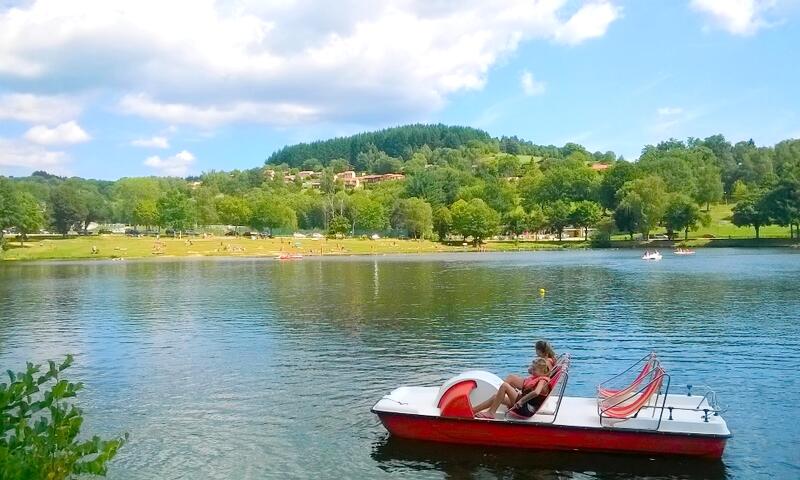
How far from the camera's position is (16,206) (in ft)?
538

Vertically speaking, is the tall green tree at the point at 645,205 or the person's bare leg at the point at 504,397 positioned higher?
the tall green tree at the point at 645,205

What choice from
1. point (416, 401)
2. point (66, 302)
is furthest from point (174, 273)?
point (416, 401)

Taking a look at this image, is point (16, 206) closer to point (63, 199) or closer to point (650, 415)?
point (63, 199)

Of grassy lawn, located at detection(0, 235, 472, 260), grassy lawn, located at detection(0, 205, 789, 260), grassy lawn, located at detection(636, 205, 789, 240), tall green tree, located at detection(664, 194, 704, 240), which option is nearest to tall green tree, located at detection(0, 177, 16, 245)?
grassy lawn, located at detection(0, 205, 789, 260)

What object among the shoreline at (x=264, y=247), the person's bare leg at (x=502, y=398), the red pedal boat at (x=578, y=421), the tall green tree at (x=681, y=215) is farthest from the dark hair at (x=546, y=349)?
the tall green tree at (x=681, y=215)

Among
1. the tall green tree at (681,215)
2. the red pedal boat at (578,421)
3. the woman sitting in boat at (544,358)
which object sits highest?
the tall green tree at (681,215)

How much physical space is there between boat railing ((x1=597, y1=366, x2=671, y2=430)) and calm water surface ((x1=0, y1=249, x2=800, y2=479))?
1.17 metres

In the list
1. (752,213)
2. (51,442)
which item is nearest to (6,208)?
(51,442)

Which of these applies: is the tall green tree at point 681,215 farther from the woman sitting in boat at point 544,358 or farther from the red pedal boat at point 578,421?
the woman sitting in boat at point 544,358

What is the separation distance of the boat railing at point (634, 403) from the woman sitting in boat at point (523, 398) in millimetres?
1743

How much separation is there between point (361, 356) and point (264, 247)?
140410 millimetres

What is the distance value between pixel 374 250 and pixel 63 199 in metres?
95.3

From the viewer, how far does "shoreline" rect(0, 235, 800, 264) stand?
152m

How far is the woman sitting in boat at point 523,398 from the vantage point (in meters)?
19.5
